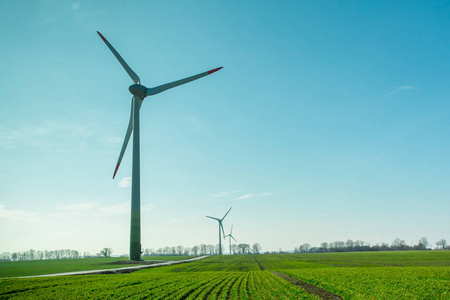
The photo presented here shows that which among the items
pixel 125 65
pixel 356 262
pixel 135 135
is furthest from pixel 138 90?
pixel 356 262

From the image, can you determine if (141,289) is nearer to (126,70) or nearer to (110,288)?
(110,288)

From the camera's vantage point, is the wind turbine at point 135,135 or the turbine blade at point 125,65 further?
the turbine blade at point 125,65

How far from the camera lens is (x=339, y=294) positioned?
89.3ft

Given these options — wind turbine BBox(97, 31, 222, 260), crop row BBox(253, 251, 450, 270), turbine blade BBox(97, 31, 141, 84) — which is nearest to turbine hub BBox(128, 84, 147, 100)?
wind turbine BBox(97, 31, 222, 260)

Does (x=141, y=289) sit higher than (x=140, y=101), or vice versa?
(x=140, y=101)

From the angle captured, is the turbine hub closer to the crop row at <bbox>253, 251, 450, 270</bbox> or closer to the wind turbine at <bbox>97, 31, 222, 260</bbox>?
the wind turbine at <bbox>97, 31, 222, 260</bbox>

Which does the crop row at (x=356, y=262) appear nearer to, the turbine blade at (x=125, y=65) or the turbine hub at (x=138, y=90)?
the turbine hub at (x=138, y=90)

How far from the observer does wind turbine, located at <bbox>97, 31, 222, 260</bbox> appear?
6259cm

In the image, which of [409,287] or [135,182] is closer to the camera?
[409,287]

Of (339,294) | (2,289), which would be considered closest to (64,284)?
(2,289)

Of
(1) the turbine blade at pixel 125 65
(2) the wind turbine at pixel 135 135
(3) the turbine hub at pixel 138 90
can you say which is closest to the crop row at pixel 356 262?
(2) the wind turbine at pixel 135 135

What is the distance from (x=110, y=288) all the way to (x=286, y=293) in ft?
59.6

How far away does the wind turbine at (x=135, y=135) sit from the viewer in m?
62.6

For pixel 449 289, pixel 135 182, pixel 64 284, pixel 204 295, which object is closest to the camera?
pixel 204 295
